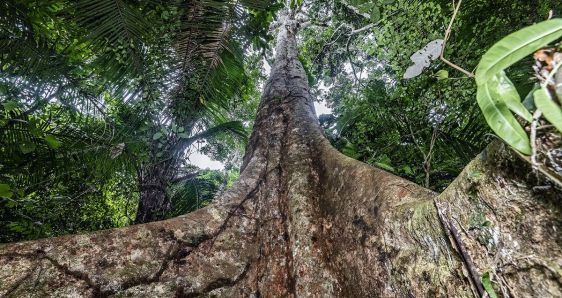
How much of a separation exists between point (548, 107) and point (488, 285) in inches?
18.4

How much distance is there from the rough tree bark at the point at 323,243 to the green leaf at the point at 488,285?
16mm

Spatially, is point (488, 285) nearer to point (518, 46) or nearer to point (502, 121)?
point (502, 121)

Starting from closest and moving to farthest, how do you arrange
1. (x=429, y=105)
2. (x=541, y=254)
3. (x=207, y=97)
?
(x=541, y=254), (x=429, y=105), (x=207, y=97)

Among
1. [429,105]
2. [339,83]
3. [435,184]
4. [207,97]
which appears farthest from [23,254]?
[339,83]

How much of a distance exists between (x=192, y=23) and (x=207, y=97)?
664mm

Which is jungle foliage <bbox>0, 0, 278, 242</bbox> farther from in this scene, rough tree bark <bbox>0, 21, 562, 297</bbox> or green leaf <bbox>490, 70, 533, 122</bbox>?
green leaf <bbox>490, 70, 533, 122</bbox>

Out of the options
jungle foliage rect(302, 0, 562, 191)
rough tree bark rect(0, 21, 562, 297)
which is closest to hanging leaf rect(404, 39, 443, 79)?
rough tree bark rect(0, 21, 562, 297)

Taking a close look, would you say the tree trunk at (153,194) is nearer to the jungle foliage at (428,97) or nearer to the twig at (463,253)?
the jungle foliage at (428,97)

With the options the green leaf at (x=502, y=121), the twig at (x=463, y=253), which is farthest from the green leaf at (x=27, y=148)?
the green leaf at (x=502, y=121)

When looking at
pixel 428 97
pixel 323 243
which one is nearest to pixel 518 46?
pixel 323 243

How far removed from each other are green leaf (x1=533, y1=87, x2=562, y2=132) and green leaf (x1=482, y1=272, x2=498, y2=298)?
1.48 feet

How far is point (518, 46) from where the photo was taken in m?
0.52

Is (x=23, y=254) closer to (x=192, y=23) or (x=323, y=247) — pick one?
(x=323, y=247)

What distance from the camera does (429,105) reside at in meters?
2.68
